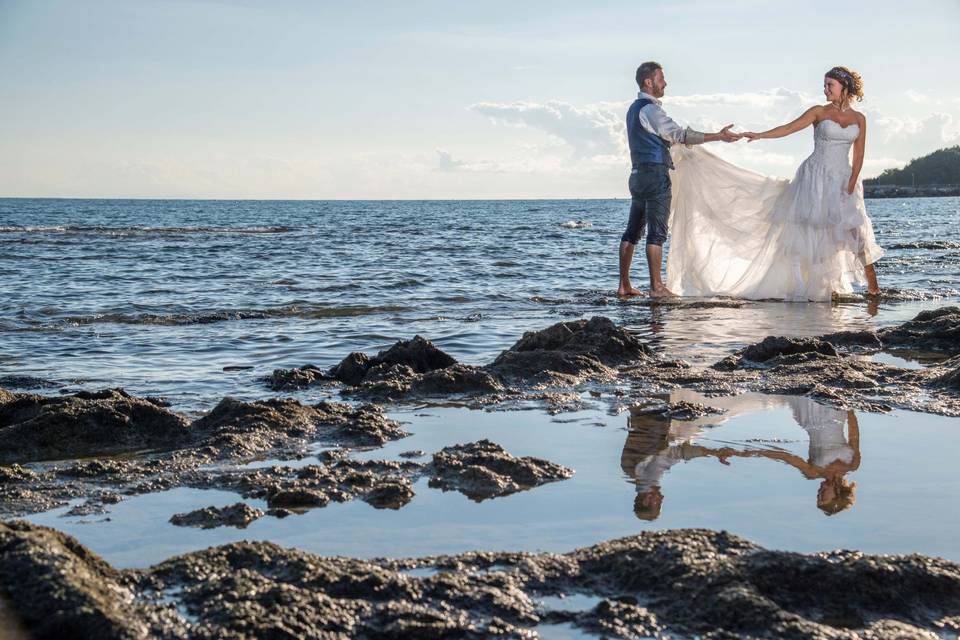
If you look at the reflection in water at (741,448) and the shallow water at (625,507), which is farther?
the reflection in water at (741,448)

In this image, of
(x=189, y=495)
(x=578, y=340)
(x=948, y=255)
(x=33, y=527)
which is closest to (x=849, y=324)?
(x=578, y=340)

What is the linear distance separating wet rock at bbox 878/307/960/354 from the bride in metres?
2.59

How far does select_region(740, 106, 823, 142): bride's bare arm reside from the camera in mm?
9961

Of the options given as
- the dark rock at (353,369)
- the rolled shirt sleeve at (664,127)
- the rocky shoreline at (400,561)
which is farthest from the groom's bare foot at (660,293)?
the dark rock at (353,369)

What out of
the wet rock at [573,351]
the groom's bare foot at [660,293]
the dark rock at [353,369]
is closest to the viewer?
the wet rock at [573,351]

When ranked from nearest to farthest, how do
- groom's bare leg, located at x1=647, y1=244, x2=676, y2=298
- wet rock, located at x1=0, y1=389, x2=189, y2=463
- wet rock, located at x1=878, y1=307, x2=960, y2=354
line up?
wet rock, located at x1=0, y1=389, x2=189, y2=463 < wet rock, located at x1=878, y1=307, x2=960, y2=354 < groom's bare leg, located at x1=647, y1=244, x2=676, y2=298

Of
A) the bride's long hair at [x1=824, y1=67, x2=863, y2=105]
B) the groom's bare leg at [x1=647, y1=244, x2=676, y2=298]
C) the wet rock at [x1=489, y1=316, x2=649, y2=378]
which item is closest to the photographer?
the wet rock at [x1=489, y1=316, x2=649, y2=378]

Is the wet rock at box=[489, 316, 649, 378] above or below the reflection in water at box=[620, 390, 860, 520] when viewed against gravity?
above

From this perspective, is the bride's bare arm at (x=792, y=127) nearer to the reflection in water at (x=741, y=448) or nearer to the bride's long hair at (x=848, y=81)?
the bride's long hair at (x=848, y=81)

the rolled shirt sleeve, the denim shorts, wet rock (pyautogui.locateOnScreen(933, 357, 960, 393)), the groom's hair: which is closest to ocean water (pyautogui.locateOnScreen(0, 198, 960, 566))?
wet rock (pyautogui.locateOnScreen(933, 357, 960, 393))

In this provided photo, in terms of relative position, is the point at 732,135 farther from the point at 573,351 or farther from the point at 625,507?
the point at 625,507

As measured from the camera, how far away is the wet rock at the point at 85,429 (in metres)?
4.33

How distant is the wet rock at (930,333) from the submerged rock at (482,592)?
473 centimetres

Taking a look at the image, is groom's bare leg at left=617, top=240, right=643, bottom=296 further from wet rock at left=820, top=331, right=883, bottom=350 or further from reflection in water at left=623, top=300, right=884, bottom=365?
wet rock at left=820, top=331, right=883, bottom=350
